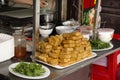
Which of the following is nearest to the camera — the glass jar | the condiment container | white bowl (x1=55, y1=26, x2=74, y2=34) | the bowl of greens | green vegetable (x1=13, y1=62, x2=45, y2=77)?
green vegetable (x1=13, y1=62, x2=45, y2=77)

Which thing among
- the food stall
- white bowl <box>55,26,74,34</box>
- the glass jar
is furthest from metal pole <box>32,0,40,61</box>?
white bowl <box>55,26,74,34</box>

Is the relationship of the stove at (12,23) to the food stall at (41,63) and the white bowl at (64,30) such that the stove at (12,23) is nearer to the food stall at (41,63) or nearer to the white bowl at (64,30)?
the white bowl at (64,30)

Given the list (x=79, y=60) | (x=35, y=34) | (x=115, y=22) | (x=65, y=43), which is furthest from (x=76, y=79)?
(x=115, y=22)

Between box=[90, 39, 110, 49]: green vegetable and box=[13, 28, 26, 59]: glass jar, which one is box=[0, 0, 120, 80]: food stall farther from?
box=[90, 39, 110, 49]: green vegetable

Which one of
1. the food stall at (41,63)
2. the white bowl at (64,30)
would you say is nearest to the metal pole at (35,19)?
the food stall at (41,63)

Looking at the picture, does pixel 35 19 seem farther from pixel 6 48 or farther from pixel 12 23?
pixel 12 23

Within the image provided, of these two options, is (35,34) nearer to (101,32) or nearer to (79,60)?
(79,60)

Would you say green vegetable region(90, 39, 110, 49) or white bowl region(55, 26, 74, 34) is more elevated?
white bowl region(55, 26, 74, 34)

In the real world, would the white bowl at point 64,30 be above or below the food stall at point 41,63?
above

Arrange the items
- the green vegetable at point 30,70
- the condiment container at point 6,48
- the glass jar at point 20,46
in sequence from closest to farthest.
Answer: the green vegetable at point 30,70
the condiment container at point 6,48
the glass jar at point 20,46

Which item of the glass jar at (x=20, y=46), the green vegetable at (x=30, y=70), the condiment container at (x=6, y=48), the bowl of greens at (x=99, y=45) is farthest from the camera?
the bowl of greens at (x=99, y=45)

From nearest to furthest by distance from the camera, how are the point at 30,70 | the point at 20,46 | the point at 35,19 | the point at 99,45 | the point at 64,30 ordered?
the point at 30,70
the point at 35,19
the point at 20,46
the point at 99,45
the point at 64,30

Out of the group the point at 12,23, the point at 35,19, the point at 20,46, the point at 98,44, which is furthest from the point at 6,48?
the point at 98,44

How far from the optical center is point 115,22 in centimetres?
342
